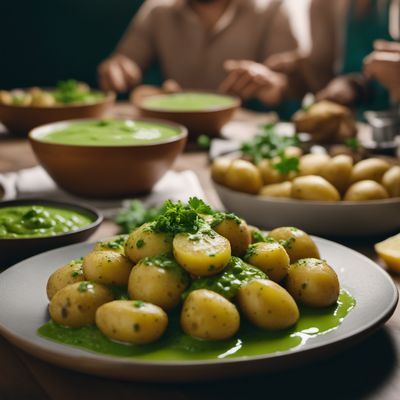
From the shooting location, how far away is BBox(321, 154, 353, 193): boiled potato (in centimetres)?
163

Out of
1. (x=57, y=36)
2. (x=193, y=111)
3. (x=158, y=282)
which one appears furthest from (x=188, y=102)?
(x=57, y=36)

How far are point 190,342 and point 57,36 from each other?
4.99 m

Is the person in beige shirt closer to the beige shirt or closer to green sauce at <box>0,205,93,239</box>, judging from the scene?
the beige shirt

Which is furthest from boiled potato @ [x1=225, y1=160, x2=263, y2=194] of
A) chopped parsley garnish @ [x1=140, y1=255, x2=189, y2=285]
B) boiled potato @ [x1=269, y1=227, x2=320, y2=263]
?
chopped parsley garnish @ [x1=140, y1=255, x2=189, y2=285]

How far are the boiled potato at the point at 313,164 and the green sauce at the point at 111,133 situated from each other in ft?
1.38

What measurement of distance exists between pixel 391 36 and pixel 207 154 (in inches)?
127

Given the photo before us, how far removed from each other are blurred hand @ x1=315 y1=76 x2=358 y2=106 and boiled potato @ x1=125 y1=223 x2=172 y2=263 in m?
2.00

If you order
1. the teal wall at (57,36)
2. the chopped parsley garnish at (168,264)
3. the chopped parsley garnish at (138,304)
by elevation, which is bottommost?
the teal wall at (57,36)

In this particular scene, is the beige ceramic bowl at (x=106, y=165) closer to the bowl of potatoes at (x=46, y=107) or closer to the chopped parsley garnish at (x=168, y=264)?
the bowl of potatoes at (x=46, y=107)

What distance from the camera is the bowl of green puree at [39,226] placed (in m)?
1.35

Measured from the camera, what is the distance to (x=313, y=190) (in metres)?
1.55

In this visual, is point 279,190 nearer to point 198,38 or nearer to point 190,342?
point 190,342

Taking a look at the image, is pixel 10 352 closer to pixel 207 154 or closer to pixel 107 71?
pixel 207 154

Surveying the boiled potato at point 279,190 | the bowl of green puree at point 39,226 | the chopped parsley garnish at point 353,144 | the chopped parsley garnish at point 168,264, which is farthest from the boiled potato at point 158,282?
the chopped parsley garnish at point 353,144
